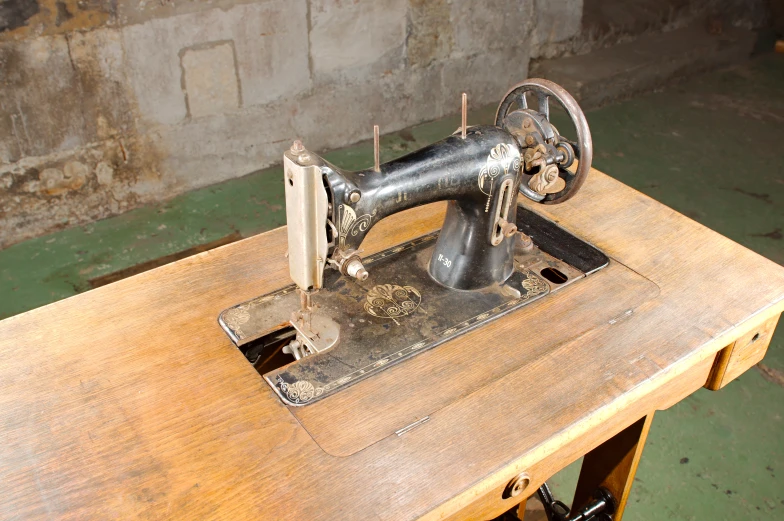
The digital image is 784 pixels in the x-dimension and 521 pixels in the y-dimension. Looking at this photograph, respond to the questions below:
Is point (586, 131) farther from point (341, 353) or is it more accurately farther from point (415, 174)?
point (341, 353)

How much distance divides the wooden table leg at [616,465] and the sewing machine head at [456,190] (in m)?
0.53

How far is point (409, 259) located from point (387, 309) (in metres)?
0.20

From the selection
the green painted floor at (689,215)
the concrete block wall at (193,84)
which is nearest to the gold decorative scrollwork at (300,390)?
the green painted floor at (689,215)

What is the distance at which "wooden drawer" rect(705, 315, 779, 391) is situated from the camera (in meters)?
1.69

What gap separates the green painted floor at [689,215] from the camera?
7.88 ft

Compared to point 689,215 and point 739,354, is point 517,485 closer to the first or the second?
point 739,354

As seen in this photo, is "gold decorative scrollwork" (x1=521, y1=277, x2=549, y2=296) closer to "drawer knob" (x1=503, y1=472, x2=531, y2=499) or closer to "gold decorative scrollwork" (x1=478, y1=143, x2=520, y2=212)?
"gold decorative scrollwork" (x1=478, y1=143, x2=520, y2=212)

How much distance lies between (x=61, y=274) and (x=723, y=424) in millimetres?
2663

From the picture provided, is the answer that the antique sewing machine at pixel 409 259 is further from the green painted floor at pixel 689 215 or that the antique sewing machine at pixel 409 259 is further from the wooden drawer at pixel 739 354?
the green painted floor at pixel 689 215

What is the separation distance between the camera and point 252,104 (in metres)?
3.67

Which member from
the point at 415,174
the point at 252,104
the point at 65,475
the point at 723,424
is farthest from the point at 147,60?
the point at 723,424

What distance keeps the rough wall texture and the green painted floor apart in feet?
0.49

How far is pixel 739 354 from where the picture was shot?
1721 mm

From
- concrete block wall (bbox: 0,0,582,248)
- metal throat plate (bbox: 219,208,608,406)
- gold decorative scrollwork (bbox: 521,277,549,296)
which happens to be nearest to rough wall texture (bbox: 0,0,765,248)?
concrete block wall (bbox: 0,0,582,248)
